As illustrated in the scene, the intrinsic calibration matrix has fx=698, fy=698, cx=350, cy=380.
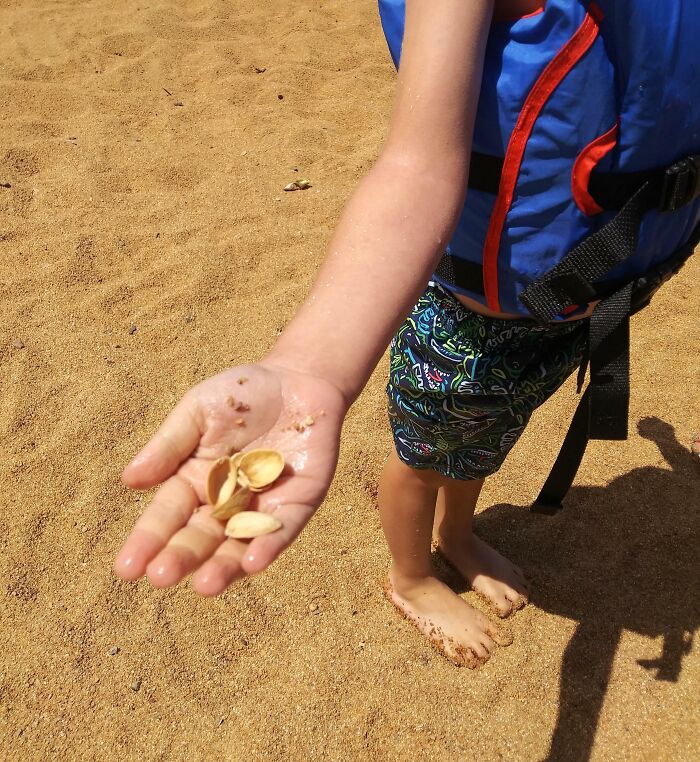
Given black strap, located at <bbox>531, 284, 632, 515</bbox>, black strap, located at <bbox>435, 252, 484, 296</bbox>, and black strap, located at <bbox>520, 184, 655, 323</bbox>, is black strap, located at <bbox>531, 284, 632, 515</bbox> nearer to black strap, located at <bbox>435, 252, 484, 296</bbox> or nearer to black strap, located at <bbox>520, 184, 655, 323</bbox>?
black strap, located at <bbox>520, 184, 655, 323</bbox>

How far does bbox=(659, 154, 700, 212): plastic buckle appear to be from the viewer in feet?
3.79

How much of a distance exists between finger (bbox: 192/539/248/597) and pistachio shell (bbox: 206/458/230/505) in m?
0.07

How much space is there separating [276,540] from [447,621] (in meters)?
1.16

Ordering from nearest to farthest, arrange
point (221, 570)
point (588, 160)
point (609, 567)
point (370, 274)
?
1. point (221, 570)
2. point (370, 274)
3. point (588, 160)
4. point (609, 567)

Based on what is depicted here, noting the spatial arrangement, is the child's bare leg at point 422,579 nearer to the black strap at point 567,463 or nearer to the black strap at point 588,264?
the black strap at point 567,463

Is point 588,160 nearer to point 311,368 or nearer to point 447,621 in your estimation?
point 311,368

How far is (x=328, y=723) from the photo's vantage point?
5.82 ft

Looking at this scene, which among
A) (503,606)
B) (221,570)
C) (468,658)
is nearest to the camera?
(221,570)

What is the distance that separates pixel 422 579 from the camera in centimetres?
195

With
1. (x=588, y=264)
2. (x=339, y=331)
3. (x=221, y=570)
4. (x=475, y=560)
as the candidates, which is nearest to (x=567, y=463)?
(x=475, y=560)

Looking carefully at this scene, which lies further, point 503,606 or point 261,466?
point 503,606

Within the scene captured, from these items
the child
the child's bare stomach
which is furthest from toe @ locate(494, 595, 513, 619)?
the child

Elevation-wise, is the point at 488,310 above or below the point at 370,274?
below

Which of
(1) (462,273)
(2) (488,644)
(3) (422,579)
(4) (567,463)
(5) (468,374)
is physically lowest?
(2) (488,644)
